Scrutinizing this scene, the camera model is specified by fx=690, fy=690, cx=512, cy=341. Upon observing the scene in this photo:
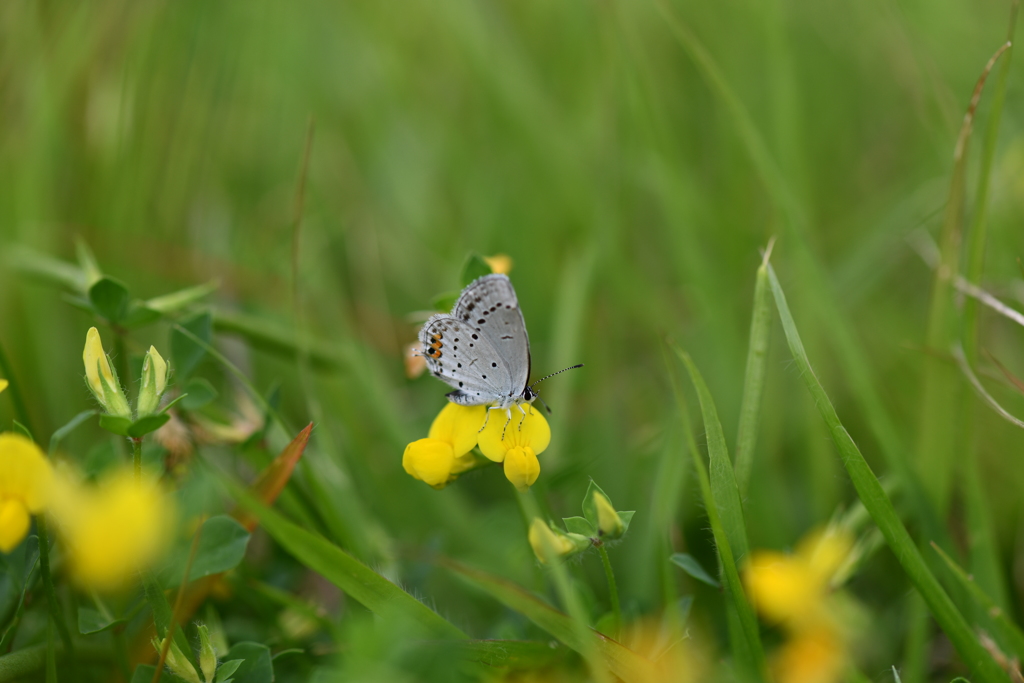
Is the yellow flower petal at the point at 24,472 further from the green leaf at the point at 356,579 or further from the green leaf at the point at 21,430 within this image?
the green leaf at the point at 356,579

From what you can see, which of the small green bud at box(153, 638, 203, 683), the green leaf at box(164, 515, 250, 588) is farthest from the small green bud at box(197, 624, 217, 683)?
the green leaf at box(164, 515, 250, 588)

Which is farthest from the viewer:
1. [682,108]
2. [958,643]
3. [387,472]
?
[682,108]

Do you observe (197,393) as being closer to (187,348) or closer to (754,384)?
(187,348)

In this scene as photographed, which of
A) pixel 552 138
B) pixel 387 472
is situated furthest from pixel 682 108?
pixel 387 472

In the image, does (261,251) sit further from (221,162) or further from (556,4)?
(556,4)

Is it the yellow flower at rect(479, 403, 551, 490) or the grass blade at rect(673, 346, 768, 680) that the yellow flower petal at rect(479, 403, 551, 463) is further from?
the grass blade at rect(673, 346, 768, 680)
